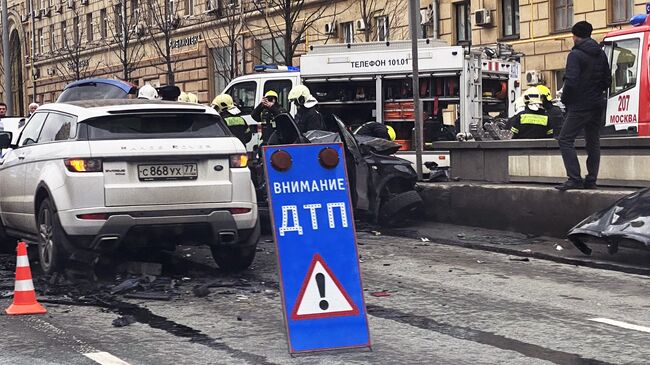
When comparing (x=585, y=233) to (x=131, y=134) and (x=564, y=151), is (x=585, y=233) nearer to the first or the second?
(x=564, y=151)

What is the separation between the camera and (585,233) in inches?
421

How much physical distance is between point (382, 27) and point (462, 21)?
302 cm

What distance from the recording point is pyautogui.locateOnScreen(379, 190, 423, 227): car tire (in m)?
13.9

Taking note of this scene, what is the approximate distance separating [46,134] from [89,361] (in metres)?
4.17

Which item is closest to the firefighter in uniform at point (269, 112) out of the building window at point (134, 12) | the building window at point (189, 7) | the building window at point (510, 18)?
the building window at point (510, 18)

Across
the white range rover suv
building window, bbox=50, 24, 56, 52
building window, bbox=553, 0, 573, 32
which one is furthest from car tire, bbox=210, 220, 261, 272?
building window, bbox=50, 24, 56, 52

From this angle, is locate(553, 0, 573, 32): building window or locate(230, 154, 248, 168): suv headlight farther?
locate(553, 0, 573, 32): building window

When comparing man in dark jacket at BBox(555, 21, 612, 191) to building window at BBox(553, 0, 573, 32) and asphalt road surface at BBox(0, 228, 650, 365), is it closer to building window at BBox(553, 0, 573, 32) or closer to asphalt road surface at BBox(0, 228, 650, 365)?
asphalt road surface at BBox(0, 228, 650, 365)

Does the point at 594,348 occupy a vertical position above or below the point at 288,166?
below

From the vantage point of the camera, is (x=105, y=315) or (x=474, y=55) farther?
(x=474, y=55)

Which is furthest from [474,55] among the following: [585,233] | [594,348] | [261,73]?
[594,348]

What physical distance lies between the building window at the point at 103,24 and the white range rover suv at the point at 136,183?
46506 mm

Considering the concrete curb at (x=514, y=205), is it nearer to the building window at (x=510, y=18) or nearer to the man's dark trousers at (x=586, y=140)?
the man's dark trousers at (x=586, y=140)

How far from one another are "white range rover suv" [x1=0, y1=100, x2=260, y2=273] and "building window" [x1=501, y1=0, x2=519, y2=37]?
2276cm
